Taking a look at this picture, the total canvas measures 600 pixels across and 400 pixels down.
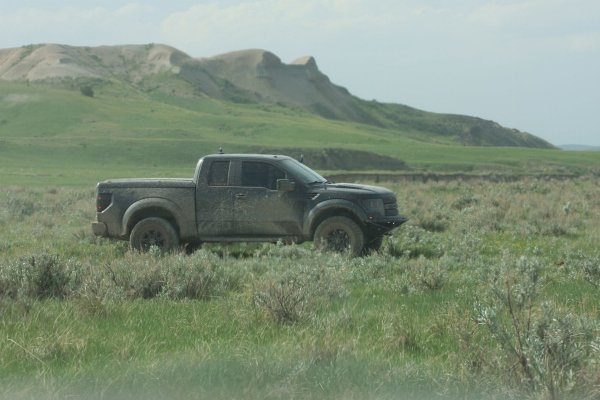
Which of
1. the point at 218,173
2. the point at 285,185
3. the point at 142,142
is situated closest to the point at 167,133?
the point at 142,142

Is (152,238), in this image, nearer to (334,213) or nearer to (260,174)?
(260,174)

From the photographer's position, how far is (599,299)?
31.4 feet

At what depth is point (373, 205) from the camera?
15.6 meters

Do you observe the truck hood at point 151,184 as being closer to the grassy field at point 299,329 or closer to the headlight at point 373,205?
the grassy field at point 299,329

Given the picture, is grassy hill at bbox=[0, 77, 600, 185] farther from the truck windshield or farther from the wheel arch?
the wheel arch

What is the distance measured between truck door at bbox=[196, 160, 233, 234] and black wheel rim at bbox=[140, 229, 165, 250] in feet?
2.16

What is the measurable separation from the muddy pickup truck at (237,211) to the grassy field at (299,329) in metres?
0.99

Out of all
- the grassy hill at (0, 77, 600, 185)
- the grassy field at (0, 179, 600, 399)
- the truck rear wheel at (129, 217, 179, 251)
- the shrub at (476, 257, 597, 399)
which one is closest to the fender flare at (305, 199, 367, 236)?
the grassy field at (0, 179, 600, 399)

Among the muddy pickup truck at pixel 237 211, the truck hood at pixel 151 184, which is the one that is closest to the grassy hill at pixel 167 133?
the truck hood at pixel 151 184

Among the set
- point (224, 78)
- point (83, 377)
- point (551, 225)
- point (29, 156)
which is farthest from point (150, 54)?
point (83, 377)

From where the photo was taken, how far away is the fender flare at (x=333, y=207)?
50.6 feet

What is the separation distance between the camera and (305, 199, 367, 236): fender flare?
15430 millimetres

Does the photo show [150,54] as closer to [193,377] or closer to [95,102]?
[95,102]

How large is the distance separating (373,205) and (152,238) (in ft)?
12.6
